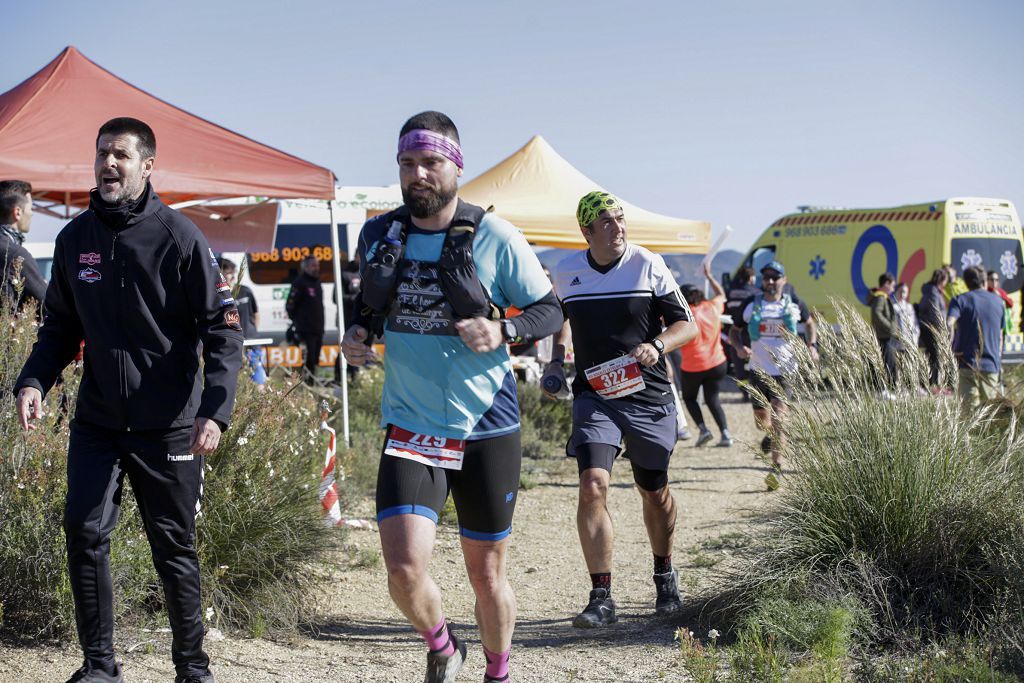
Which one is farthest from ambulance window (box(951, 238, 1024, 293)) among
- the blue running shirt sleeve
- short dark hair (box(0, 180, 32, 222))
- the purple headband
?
the purple headband

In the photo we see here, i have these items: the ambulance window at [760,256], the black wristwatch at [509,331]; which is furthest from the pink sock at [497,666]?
the ambulance window at [760,256]

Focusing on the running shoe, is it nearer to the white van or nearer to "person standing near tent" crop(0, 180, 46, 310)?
"person standing near tent" crop(0, 180, 46, 310)

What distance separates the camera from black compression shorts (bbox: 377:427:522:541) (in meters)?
3.60

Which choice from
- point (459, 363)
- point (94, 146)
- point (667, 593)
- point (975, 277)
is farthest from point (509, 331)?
point (975, 277)

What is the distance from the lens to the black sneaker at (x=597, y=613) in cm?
525

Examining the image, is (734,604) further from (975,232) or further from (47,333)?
(975,232)

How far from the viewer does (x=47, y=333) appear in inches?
155

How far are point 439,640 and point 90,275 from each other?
1744mm

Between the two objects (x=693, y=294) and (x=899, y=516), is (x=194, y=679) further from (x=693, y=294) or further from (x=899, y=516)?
(x=693, y=294)

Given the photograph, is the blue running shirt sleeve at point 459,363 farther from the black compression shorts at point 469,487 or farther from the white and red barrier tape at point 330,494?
the white and red barrier tape at point 330,494

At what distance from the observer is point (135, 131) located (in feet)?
12.7

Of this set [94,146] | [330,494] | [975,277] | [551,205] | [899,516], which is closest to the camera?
[899,516]

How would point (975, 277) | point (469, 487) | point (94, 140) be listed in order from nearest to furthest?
point (469, 487)
point (94, 140)
point (975, 277)

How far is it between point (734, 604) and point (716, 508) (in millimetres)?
3912
